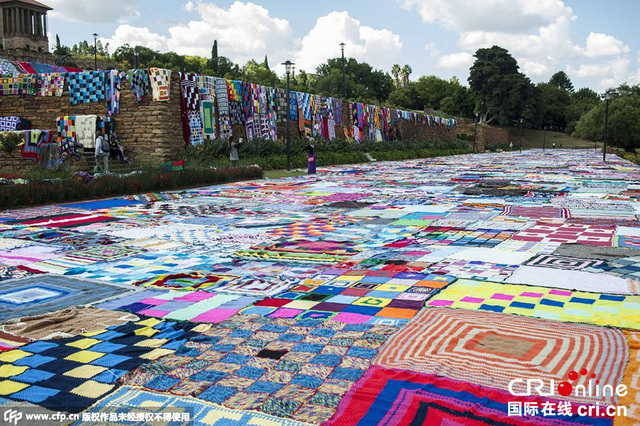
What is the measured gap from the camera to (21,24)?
62844 mm

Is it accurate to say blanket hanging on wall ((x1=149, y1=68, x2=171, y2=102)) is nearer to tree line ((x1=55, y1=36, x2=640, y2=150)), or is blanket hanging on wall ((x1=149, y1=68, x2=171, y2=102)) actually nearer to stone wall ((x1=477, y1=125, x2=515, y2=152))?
tree line ((x1=55, y1=36, x2=640, y2=150))

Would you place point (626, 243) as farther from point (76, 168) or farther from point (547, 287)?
point (76, 168)

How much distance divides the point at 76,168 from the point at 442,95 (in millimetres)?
76863

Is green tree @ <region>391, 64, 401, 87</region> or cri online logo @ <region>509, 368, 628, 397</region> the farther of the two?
green tree @ <region>391, 64, 401, 87</region>

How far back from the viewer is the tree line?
189 feet

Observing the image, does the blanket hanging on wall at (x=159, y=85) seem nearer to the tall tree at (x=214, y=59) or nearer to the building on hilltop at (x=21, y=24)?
the tall tree at (x=214, y=59)

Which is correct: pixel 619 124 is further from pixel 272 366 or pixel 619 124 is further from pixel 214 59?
pixel 272 366

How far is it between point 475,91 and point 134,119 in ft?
210

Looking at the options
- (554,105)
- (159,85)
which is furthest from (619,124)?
(159,85)

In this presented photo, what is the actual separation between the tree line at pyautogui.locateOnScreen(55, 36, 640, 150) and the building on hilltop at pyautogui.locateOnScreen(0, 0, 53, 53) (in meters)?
2.95

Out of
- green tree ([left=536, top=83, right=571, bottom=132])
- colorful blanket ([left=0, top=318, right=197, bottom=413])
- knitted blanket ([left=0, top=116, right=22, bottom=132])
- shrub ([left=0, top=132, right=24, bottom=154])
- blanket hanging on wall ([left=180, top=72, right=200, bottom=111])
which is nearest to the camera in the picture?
colorful blanket ([left=0, top=318, right=197, bottom=413])

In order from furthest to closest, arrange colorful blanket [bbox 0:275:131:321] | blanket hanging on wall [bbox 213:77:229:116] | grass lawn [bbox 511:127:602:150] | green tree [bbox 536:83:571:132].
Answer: green tree [bbox 536:83:571:132] < grass lawn [bbox 511:127:602:150] < blanket hanging on wall [bbox 213:77:229:116] < colorful blanket [bbox 0:275:131:321]

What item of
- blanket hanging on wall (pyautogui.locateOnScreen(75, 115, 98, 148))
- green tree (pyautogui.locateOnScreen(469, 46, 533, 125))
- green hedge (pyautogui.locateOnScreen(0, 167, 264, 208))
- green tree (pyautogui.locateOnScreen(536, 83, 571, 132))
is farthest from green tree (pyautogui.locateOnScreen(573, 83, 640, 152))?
blanket hanging on wall (pyautogui.locateOnScreen(75, 115, 98, 148))

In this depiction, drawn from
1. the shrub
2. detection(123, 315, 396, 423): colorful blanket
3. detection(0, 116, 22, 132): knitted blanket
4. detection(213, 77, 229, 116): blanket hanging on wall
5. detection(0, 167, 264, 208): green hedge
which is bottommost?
detection(123, 315, 396, 423): colorful blanket
